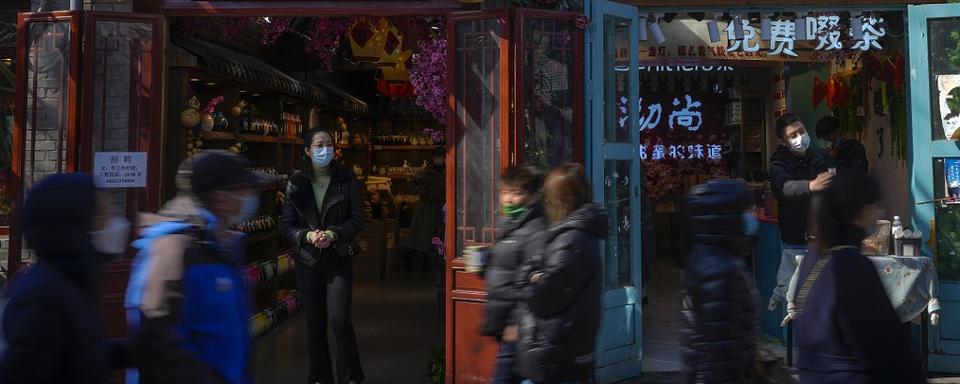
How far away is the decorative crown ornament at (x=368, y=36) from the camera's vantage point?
675 cm

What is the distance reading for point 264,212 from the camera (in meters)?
9.04

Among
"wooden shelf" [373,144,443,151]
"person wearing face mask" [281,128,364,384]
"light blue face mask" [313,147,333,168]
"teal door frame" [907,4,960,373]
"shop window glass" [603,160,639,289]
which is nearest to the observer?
"person wearing face mask" [281,128,364,384]

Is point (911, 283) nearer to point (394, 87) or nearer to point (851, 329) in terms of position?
point (851, 329)

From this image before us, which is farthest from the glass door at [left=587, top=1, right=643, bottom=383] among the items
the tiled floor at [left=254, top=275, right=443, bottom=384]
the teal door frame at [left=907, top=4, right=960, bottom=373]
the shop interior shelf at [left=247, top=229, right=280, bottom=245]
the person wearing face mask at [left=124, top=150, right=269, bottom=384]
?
the person wearing face mask at [left=124, top=150, right=269, bottom=384]

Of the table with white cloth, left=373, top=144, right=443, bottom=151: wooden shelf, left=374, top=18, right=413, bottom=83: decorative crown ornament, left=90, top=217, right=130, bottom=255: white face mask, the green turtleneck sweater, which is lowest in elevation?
the table with white cloth

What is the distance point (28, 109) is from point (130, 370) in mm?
3923

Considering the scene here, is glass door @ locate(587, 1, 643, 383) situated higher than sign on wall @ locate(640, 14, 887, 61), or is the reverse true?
sign on wall @ locate(640, 14, 887, 61)

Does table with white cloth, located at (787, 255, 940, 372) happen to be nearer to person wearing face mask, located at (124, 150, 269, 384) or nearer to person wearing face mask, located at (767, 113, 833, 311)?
person wearing face mask, located at (767, 113, 833, 311)

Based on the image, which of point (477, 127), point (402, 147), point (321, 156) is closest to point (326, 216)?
point (321, 156)

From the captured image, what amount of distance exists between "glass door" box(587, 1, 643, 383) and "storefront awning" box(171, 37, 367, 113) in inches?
129

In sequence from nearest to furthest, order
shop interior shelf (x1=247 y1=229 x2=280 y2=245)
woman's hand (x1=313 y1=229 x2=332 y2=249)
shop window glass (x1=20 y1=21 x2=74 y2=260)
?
woman's hand (x1=313 y1=229 x2=332 y2=249)
shop window glass (x1=20 y1=21 x2=74 y2=260)
shop interior shelf (x1=247 y1=229 x2=280 y2=245)

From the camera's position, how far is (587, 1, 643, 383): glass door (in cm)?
617

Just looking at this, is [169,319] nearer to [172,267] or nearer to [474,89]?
[172,267]

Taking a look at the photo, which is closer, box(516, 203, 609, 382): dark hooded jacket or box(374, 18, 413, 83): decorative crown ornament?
box(516, 203, 609, 382): dark hooded jacket
